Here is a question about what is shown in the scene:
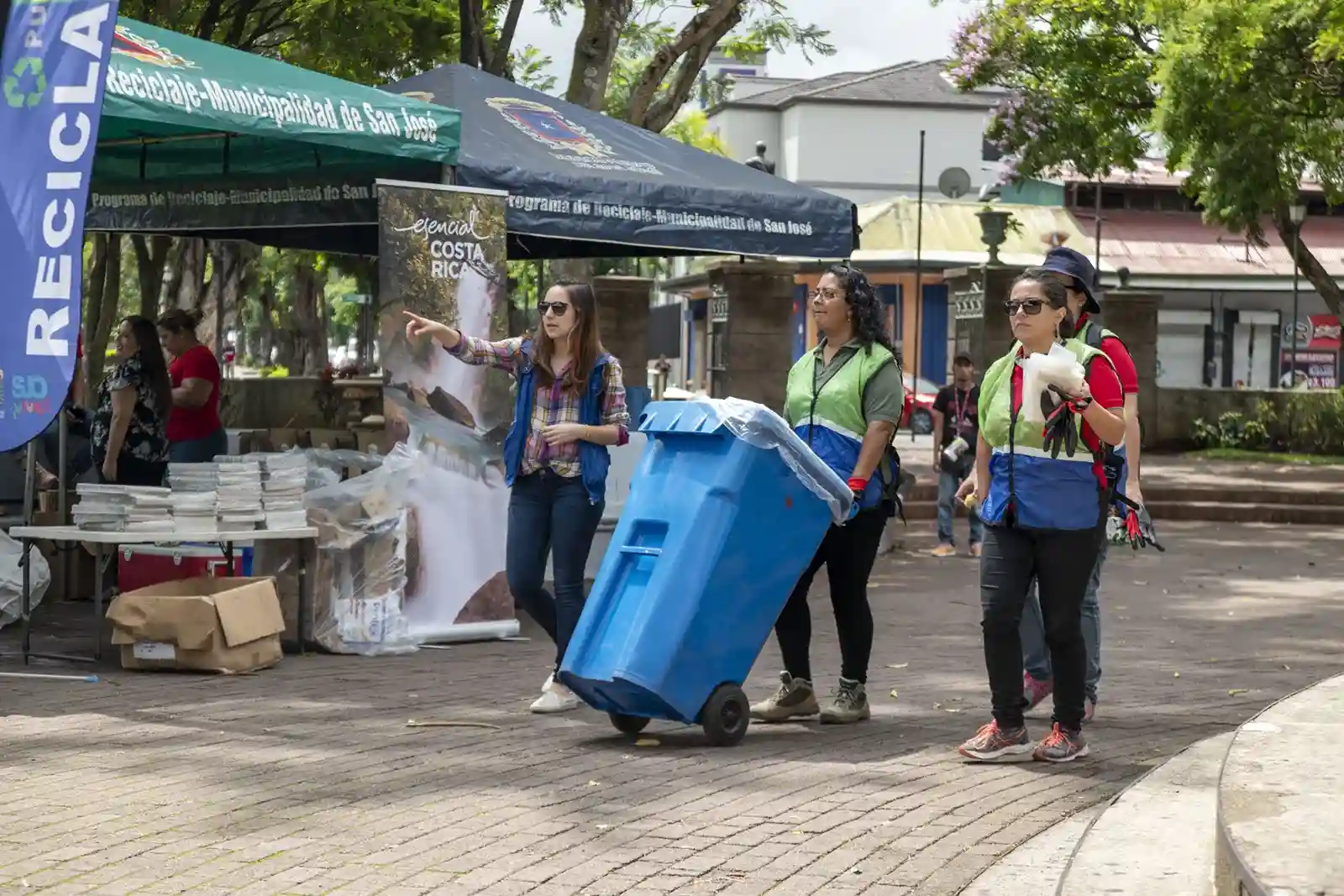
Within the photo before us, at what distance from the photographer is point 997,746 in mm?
6629

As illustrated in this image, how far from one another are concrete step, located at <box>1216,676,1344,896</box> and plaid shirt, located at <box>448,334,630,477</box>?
312 cm

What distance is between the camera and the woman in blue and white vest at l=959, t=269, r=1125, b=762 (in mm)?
6438

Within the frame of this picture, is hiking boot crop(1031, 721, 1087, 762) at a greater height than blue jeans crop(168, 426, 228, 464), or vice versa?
blue jeans crop(168, 426, 228, 464)

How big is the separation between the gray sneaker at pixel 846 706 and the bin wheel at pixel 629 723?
0.80 m

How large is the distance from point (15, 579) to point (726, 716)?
4920 millimetres

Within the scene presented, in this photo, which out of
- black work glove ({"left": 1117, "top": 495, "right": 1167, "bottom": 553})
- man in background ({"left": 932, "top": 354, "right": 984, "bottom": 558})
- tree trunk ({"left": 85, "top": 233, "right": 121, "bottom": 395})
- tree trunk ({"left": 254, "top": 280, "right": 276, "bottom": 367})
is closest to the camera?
black work glove ({"left": 1117, "top": 495, "right": 1167, "bottom": 553})

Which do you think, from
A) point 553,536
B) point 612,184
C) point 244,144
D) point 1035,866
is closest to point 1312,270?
point 612,184

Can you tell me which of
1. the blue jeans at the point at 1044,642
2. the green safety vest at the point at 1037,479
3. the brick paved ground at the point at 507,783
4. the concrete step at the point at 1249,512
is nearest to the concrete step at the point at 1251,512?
the concrete step at the point at 1249,512

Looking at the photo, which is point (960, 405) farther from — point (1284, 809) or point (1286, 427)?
point (1286, 427)

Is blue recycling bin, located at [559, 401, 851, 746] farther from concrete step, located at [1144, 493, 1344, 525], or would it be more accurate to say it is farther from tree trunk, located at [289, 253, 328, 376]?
tree trunk, located at [289, 253, 328, 376]

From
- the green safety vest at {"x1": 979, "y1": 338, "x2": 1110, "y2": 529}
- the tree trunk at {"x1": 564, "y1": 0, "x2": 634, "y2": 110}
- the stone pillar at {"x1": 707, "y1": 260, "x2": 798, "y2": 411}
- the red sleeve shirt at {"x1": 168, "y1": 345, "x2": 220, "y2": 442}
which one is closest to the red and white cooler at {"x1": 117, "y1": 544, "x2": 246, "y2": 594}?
the red sleeve shirt at {"x1": 168, "y1": 345, "x2": 220, "y2": 442}

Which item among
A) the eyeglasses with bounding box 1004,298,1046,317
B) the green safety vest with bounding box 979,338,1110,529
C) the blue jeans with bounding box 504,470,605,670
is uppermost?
the eyeglasses with bounding box 1004,298,1046,317

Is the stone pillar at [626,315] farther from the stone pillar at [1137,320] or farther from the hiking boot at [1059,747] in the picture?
the hiking boot at [1059,747]

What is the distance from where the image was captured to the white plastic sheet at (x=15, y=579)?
398 inches
